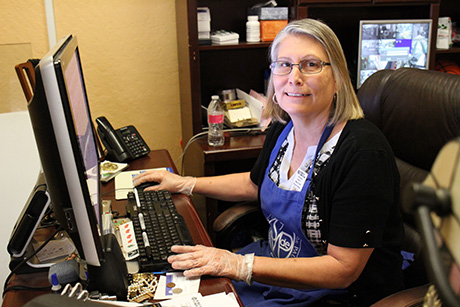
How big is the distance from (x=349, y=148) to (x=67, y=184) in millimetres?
729

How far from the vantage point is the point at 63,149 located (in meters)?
0.78

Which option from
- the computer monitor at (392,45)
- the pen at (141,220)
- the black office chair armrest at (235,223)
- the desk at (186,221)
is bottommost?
the black office chair armrest at (235,223)

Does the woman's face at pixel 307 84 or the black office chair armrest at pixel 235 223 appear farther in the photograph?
the black office chair armrest at pixel 235 223

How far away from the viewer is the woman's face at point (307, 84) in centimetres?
131

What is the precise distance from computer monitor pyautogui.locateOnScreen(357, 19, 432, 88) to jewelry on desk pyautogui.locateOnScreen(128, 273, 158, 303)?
1.73m

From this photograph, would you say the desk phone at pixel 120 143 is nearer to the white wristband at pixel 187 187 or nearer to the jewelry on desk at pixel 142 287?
the white wristband at pixel 187 187

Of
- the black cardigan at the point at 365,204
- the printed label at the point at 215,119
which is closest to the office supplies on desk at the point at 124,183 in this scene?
the printed label at the point at 215,119

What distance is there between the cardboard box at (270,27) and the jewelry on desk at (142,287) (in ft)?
4.96

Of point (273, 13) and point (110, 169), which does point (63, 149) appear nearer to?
point (110, 169)

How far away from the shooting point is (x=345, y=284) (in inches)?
48.4

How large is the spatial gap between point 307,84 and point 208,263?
0.58m

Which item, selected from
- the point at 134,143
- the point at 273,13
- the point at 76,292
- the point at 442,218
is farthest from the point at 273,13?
the point at 442,218

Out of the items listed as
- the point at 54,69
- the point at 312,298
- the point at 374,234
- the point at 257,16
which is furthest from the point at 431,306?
the point at 257,16

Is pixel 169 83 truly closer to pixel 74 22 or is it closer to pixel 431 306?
pixel 74 22
